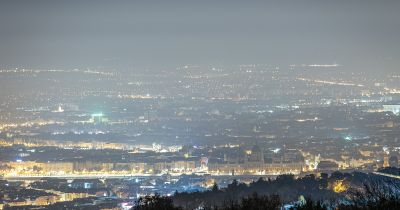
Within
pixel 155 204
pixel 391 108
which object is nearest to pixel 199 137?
pixel 391 108

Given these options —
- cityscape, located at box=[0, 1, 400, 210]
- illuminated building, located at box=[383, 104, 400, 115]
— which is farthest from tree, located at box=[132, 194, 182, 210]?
illuminated building, located at box=[383, 104, 400, 115]

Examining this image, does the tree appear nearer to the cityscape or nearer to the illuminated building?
the cityscape

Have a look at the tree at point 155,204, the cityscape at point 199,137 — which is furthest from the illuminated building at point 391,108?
the tree at point 155,204

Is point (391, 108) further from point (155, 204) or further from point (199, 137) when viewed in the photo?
point (155, 204)

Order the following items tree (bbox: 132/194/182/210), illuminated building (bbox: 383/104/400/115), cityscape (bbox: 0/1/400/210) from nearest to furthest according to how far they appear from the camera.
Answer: tree (bbox: 132/194/182/210), cityscape (bbox: 0/1/400/210), illuminated building (bbox: 383/104/400/115)

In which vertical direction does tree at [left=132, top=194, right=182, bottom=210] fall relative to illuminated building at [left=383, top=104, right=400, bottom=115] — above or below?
below

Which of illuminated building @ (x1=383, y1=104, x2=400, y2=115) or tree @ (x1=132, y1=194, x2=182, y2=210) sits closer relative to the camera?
tree @ (x1=132, y1=194, x2=182, y2=210)

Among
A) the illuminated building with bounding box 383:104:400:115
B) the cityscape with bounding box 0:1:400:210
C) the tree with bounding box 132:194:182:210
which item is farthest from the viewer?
the illuminated building with bounding box 383:104:400:115

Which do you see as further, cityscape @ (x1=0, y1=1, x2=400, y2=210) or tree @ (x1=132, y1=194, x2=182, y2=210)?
cityscape @ (x1=0, y1=1, x2=400, y2=210)

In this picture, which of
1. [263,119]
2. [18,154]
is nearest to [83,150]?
[18,154]
